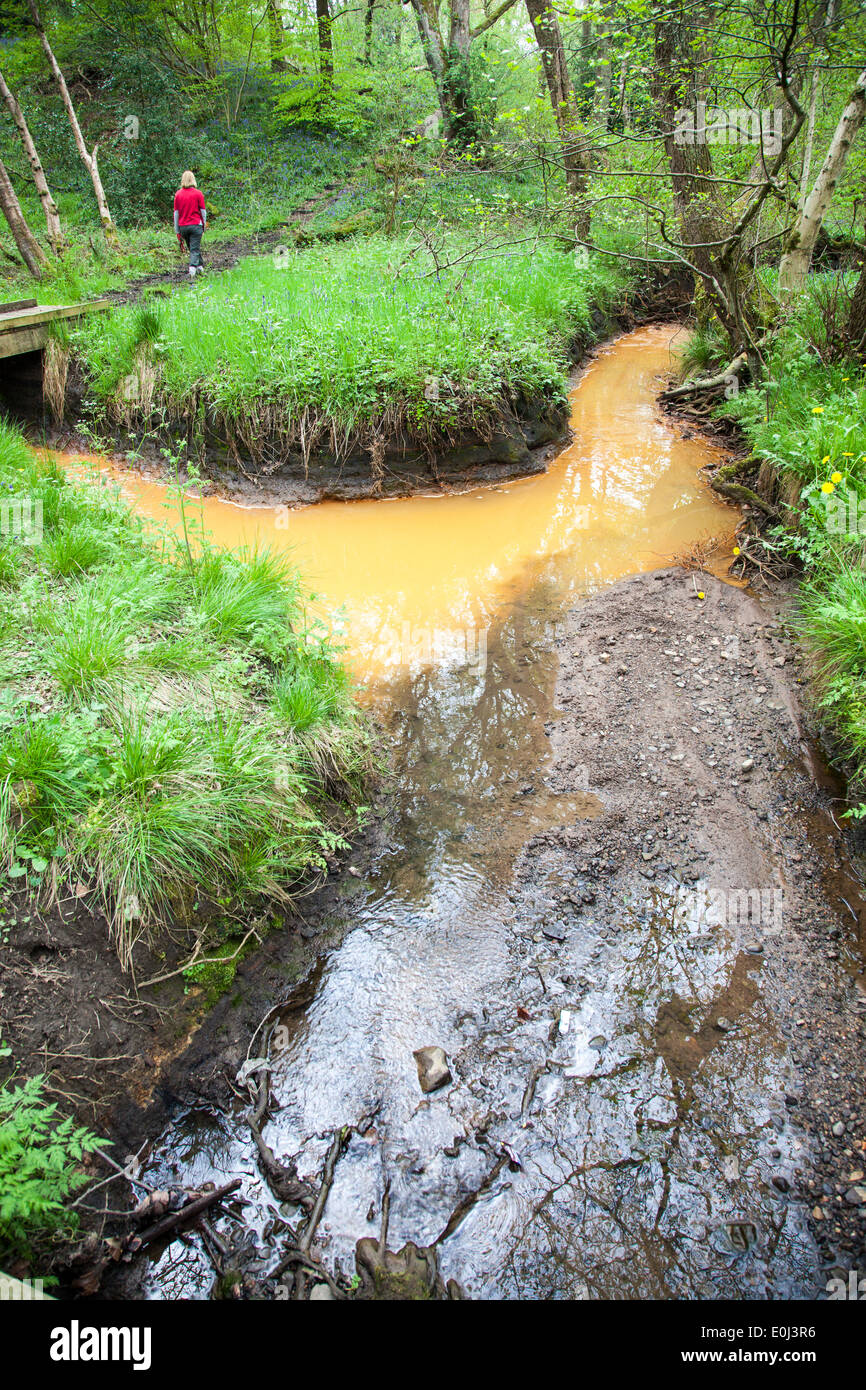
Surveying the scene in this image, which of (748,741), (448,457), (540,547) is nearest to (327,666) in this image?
(748,741)

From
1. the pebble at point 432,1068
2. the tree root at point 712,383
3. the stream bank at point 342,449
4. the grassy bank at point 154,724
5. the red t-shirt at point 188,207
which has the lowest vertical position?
the pebble at point 432,1068

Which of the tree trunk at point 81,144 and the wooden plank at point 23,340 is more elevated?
the tree trunk at point 81,144

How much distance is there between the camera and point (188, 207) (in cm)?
1110

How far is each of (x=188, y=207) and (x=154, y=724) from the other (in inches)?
455

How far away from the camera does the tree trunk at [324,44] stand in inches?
714

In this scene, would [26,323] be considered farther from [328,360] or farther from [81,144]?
[81,144]

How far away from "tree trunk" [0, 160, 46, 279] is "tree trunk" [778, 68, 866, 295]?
33.1ft

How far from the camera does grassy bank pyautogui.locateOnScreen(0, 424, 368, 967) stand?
2.63m

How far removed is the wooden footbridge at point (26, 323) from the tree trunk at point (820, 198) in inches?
314

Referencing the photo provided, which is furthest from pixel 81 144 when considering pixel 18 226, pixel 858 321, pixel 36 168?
pixel 858 321

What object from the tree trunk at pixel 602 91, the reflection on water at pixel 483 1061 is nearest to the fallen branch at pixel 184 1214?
the reflection on water at pixel 483 1061

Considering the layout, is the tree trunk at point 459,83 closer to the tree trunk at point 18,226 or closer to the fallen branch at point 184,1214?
the tree trunk at point 18,226

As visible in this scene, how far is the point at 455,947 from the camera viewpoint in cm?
302
